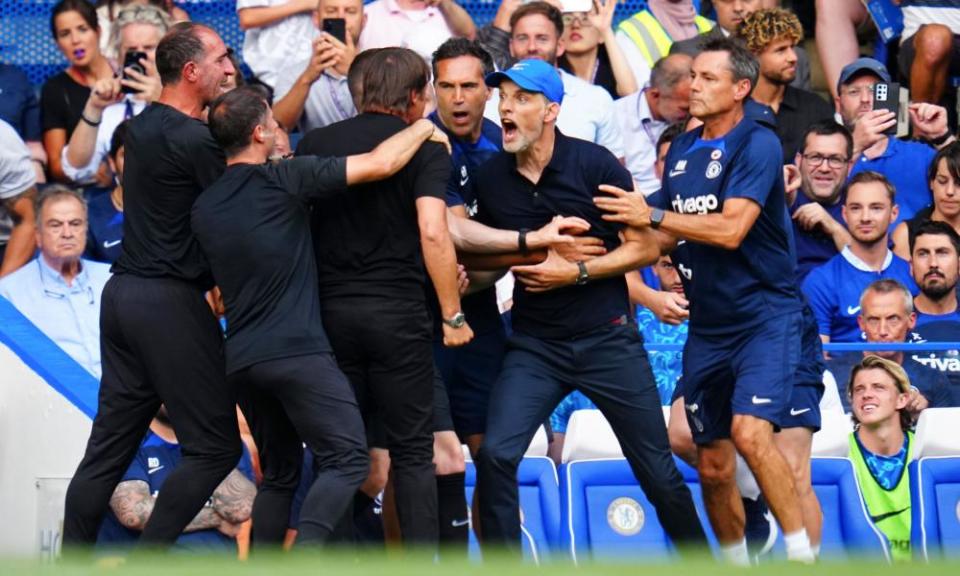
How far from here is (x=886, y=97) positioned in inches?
471


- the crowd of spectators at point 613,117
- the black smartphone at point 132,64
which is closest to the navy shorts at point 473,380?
the crowd of spectators at point 613,117

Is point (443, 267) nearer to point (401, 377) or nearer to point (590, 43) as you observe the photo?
point (401, 377)

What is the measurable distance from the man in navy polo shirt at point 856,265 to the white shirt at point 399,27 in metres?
2.82

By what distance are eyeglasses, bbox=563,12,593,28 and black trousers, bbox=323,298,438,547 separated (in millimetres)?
5008

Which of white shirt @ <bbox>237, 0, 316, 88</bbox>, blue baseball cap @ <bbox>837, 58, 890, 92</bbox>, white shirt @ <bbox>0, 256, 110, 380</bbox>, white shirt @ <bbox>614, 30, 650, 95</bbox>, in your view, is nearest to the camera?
white shirt @ <bbox>0, 256, 110, 380</bbox>

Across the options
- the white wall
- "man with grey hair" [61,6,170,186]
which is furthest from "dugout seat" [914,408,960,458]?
"man with grey hair" [61,6,170,186]

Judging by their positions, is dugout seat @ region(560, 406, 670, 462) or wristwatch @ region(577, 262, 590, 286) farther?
dugout seat @ region(560, 406, 670, 462)

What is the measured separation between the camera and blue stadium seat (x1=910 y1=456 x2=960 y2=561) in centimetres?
961

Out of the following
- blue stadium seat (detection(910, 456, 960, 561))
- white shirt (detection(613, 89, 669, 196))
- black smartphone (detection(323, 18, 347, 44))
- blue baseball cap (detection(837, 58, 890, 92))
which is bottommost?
blue stadium seat (detection(910, 456, 960, 561))

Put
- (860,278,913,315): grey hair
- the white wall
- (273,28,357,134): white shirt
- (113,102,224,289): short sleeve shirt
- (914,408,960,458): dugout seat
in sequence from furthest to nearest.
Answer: (273,28,357,134): white shirt
(860,278,913,315): grey hair
(914,408,960,458): dugout seat
the white wall
(113,102,224,289): short sleeve shirt

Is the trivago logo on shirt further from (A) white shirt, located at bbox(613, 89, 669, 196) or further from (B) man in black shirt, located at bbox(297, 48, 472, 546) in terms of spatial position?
(A) white shirt, located at bbox(613, 89, 669, 196)

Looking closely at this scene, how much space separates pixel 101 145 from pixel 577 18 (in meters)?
3.22

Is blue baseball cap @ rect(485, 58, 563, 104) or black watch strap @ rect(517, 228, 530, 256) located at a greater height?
blue baseball cap @ rect(485, 58, 563, 104)

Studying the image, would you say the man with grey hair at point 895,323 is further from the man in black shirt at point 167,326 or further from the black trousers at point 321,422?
the man in black shirt at point 167,326
